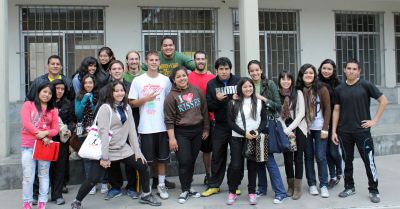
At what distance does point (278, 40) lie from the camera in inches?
400

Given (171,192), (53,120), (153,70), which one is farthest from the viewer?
(171,192)

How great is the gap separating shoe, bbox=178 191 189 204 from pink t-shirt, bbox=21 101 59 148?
1.72 metres

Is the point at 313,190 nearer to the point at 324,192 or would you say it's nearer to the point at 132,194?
the point at 324,192

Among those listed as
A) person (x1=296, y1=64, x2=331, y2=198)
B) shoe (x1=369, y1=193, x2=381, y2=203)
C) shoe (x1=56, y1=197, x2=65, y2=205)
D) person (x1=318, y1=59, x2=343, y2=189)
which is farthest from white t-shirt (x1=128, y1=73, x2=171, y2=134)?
shoe (x1=369, y1=193, x2=381, y2=203)

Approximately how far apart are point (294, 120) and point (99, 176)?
2.47m

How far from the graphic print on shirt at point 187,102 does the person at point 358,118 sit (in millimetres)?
1832

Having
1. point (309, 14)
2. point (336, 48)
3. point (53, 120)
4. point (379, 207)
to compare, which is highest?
point (309, 14)

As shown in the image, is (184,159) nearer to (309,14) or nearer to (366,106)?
(366,106)

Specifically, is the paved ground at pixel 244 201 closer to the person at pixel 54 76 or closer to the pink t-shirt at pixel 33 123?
the pink t-shirt at pixel 33 123

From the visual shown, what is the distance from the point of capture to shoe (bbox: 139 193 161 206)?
4984mm

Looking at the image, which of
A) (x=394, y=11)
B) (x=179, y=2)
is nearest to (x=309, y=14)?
(x=394, y=11)

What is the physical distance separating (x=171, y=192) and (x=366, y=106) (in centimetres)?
279

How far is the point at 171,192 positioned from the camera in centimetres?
557

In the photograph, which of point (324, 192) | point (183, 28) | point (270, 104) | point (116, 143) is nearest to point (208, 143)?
point (270, 104)
